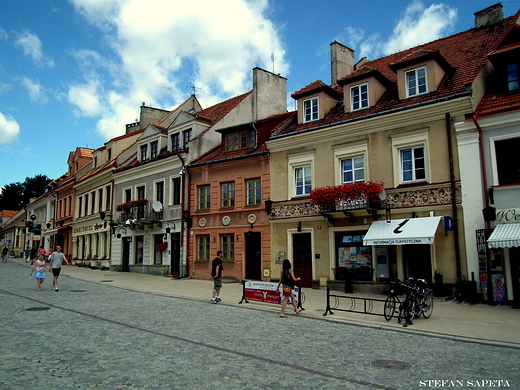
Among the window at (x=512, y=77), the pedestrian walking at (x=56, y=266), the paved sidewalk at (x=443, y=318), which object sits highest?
the window at (x=512, y=77)

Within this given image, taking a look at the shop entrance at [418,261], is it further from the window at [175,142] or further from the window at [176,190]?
the window at [175,142]

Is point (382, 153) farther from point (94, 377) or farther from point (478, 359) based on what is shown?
point (94, 377)

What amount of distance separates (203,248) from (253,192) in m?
4.81

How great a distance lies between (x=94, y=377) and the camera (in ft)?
21.8

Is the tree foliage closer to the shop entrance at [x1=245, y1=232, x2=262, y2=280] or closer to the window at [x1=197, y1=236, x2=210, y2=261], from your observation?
the window at [x1=197, y1=236, x2=210, y2=261]

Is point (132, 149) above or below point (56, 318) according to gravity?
above

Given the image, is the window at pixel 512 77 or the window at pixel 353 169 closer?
the window at pixel 512 77

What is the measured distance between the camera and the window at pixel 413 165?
1697cm

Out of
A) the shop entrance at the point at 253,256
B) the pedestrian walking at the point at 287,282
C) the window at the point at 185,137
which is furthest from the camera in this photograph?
the window at the point at 185,137

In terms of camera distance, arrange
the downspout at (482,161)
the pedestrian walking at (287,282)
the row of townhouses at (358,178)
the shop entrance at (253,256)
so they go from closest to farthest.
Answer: the pedestrian walking at (287,282) < the downspout at (482,161) < the row of townhouses at (358,178) < the shop entrance at (253,256)

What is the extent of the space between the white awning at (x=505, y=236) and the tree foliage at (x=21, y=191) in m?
85.2

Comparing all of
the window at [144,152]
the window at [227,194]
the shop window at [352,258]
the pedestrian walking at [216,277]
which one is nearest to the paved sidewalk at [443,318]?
the pedestrian walking at [216,277]

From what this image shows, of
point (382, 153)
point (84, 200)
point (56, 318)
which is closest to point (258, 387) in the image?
point (56, 318)

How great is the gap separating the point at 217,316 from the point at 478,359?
714cm
